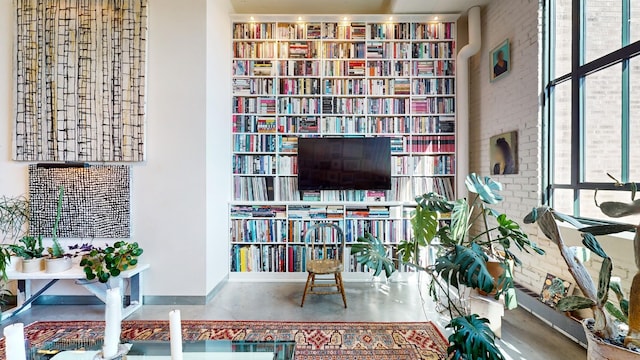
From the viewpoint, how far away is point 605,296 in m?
1.51

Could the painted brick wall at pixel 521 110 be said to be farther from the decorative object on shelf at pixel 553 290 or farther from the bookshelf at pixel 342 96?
the bookshelf at pixel 342 96

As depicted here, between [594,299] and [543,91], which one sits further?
[543,91]

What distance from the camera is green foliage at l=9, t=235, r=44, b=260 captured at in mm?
2555

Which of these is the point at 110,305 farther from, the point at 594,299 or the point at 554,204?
the point at 554,204

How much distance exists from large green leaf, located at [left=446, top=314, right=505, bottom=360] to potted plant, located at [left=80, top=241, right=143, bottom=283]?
264 centimetres

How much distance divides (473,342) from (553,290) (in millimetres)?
1505

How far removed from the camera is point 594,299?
1.55 m

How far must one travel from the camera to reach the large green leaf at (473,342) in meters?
1.37

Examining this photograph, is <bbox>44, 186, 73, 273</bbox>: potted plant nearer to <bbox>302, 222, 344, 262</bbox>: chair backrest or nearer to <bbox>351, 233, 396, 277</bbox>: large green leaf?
<bbox>302, 222, 344, 262</bbox>: chair backrest

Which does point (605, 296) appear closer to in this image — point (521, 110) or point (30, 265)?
point (521, 110)

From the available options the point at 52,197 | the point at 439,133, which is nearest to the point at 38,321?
the point at 52,197

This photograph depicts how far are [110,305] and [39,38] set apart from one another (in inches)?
121

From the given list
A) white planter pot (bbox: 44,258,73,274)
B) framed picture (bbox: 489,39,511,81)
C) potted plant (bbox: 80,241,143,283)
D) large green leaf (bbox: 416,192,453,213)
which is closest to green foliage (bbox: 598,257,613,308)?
large green leaf (bbox: 416,192,453,213)

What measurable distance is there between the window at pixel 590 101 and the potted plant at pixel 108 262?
3873 mm
